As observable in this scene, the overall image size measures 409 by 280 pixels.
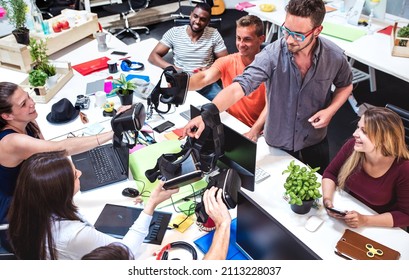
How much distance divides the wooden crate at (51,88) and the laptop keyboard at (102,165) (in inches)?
31.2

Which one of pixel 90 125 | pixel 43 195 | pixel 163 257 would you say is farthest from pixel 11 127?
pixel 163 257

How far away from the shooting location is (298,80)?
6.46ft

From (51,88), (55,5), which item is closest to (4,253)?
(51,88)

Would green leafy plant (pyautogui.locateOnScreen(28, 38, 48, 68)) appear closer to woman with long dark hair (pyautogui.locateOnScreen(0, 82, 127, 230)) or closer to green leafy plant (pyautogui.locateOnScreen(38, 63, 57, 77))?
green leafy plant (pyautogui.locateOnScreen(38, 63, 57, 77))

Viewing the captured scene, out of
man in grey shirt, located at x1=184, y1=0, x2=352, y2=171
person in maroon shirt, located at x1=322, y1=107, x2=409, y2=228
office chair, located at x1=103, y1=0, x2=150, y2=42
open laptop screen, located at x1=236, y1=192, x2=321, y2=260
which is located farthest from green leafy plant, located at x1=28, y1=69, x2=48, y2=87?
office chair, located at x1=103, y1=0, x2=150, y2=42

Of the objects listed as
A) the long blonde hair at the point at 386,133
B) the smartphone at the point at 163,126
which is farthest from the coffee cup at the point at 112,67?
the long blonde hair at the point at 386,133

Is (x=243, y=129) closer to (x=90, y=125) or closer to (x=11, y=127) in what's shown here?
(x=90, y=125)

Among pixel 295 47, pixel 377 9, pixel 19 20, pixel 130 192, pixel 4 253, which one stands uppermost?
pixel 295 47

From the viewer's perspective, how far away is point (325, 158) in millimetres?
2318

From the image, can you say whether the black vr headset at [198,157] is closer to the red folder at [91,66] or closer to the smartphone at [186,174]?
the smartphone at [186,174]

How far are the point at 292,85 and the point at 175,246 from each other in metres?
1.04

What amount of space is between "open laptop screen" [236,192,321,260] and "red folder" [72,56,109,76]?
6.84 feet

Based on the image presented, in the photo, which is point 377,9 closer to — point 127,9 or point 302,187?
Result: point 302,187

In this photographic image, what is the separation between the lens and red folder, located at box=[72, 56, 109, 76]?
3062mm
